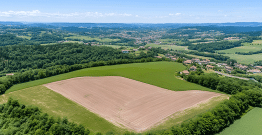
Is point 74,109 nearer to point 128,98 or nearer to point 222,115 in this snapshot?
point 128,98

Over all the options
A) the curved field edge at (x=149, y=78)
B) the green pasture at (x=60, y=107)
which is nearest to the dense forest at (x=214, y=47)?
the curved field edge at (x=149, y=78)

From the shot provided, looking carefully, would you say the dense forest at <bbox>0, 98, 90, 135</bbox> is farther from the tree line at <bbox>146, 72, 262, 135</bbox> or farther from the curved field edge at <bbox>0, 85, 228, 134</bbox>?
the tree line at <bbox>146, 72, 262, 135</bbox>

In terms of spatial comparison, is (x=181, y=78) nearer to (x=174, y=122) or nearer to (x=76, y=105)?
(x=174, y=122)

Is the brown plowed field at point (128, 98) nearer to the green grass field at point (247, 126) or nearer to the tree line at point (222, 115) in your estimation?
the tree line at point (222, 115)

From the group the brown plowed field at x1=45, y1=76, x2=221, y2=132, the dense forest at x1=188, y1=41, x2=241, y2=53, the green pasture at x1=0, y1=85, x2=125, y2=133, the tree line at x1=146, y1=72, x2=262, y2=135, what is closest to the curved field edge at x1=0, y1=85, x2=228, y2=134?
the green pasture at x1=0, y1=85, x2=125, y2=133

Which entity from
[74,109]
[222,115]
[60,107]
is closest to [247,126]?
[222,115]
